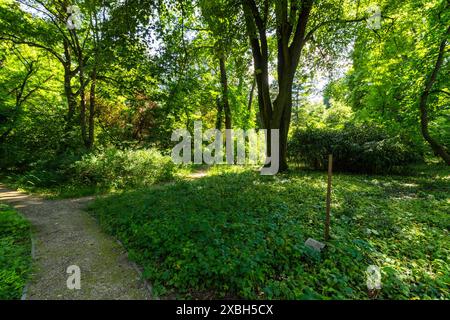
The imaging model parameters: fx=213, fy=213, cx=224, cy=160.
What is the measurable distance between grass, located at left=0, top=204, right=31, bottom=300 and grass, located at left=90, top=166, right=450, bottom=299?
Answer: 1.21 meters

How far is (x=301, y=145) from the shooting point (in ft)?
34.6

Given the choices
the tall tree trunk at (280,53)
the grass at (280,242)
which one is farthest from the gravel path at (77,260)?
the tall tree trunk at (280,53)

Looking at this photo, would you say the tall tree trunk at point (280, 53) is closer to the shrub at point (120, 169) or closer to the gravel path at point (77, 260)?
the shrub at point (120, 169)

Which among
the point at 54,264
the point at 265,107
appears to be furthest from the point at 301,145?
the point at 54,264

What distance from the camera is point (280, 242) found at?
306 cm

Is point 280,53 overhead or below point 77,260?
overhead

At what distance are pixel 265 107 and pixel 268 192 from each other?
4.47m

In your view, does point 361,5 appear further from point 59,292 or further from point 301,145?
point 59,292

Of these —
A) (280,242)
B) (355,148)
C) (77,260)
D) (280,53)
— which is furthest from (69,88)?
(355,148)

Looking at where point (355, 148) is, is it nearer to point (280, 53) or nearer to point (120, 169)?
point (280, 53)

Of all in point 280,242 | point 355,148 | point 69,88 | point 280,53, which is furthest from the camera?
point 69,88

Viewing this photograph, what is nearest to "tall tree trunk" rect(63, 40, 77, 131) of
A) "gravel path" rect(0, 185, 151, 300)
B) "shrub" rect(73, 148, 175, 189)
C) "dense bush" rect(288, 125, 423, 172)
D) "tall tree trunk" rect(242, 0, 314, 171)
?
"shrub" rect(73, 148, 175, 189)

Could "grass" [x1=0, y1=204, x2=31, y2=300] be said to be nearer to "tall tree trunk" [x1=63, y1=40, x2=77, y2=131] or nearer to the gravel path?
the gravel path

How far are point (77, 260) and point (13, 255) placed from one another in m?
0.93
